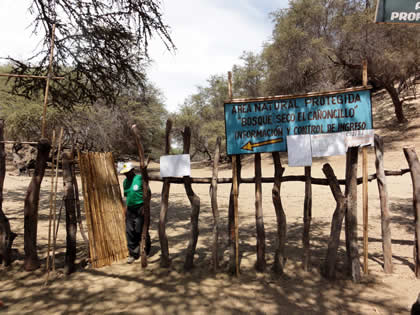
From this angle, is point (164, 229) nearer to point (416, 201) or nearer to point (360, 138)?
point (360, 138)

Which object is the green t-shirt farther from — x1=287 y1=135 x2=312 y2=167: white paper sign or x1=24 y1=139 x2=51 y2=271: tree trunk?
x1=287 y1=135 x2=312 y2=167: white paper sign

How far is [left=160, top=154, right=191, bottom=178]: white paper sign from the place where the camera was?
14.2ft

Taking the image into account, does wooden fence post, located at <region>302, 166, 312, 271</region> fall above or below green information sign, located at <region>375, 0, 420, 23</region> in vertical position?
below

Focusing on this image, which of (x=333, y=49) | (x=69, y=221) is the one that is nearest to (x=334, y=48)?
(x=333, y=49)

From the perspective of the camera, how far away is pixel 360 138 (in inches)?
153

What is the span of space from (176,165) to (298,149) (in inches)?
69.7

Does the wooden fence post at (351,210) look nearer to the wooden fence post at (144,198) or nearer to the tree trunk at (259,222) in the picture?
the tree trunk at (259,222)

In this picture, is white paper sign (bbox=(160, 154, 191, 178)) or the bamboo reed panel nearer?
white paper sign (bbox=(160, 154, 191, 178))

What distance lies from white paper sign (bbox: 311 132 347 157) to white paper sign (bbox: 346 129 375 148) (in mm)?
72

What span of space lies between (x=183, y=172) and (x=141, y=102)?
25919 mm

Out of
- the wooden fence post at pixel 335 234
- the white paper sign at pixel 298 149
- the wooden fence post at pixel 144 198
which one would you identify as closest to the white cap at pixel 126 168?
the wooden fence post at pixel 144 198

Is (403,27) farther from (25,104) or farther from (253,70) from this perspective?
(25,104)

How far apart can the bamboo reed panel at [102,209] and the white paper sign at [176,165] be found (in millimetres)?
1121

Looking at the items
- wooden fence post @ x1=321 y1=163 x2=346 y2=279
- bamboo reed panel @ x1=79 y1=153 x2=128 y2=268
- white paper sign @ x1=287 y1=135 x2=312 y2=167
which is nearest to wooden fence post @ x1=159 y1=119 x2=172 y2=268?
bamboo reed panel @ x1=79 y1=153 x2=128 y2=268
